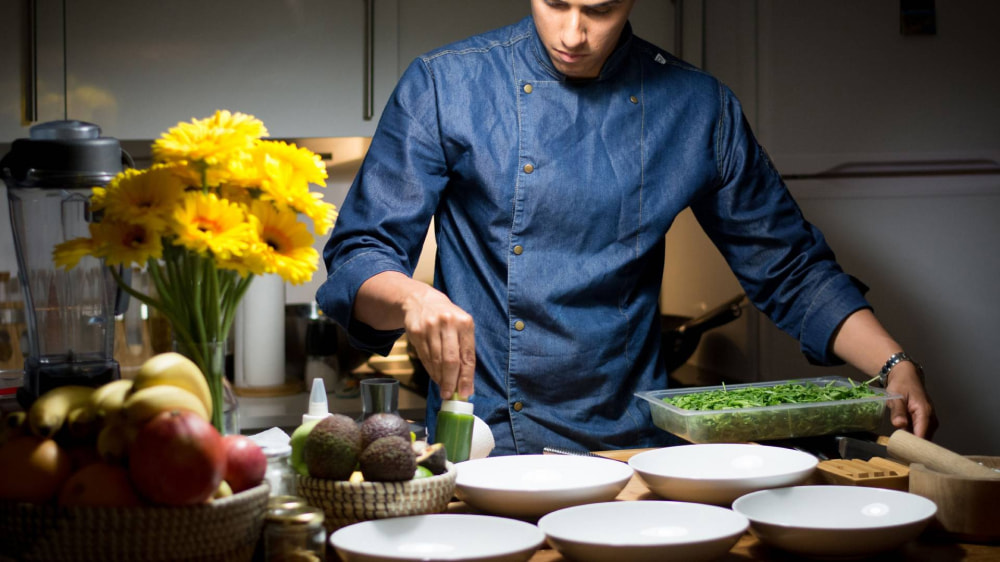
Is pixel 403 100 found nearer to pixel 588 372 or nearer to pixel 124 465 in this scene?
pixel 588 372

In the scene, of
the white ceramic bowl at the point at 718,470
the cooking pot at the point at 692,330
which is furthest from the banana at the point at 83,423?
the cooking pot at the point at 692,330

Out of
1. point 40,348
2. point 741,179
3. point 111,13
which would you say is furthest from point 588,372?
point 111,13

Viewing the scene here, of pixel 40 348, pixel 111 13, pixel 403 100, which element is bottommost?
pixel 40 348

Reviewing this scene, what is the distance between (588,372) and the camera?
1.43m

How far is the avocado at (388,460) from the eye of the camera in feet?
2.54

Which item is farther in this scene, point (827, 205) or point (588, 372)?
point (827, 205)

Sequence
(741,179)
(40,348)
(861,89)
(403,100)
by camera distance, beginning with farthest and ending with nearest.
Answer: (861,89) → (741,179) → (403,100) → (40,348)

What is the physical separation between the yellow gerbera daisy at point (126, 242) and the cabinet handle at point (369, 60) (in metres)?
1.77

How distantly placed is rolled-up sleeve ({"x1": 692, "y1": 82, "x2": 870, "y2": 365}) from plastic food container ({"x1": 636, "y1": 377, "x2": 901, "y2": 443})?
0.66ft

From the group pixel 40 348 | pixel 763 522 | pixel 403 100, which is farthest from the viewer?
pixel 403 100

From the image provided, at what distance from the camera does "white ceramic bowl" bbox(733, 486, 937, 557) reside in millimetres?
762

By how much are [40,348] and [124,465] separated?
0.37 metres

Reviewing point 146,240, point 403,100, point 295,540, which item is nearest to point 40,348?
point 146,240

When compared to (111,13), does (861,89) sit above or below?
below
